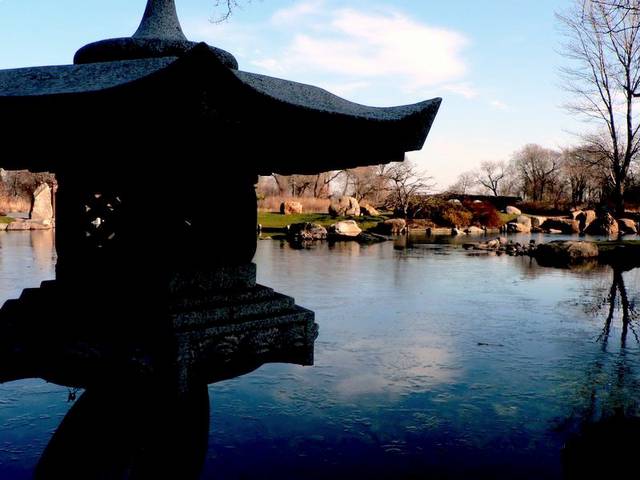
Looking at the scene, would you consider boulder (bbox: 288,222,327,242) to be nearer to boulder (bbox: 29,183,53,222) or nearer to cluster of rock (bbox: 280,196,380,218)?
cluster of rock (bbox: 280,196,380,218)

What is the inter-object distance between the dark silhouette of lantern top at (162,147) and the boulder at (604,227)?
36.8 metres

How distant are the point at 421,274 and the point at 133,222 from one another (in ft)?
41.1

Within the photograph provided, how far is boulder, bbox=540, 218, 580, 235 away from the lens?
37938 millimetres

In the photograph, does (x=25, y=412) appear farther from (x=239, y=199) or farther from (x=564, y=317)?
(x=564, y=317)

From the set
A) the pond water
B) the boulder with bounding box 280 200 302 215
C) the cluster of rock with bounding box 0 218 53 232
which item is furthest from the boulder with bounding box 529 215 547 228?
the cluster of rock with bounding box 0 218 53 232

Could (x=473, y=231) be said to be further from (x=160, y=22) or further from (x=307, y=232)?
(x=160, y=22)

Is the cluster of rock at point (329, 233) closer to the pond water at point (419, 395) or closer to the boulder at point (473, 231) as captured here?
the boulder at point (473, 231)

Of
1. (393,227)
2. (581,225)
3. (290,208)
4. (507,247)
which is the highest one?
(290,208)

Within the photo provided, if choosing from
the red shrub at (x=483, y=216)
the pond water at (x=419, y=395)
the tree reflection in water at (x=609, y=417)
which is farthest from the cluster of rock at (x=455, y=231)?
the tree reflection in water at (x=609, y=417)

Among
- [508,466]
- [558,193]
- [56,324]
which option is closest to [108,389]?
[56,324]

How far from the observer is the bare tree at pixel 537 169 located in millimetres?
76062

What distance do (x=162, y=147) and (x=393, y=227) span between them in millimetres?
31328

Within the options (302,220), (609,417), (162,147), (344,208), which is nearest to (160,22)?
(162,147)

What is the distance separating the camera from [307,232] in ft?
93.8
